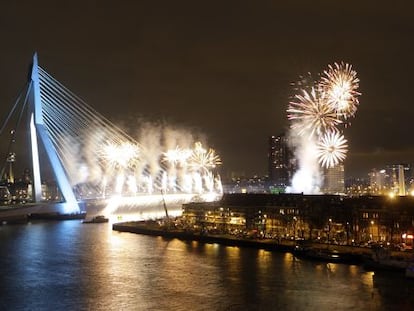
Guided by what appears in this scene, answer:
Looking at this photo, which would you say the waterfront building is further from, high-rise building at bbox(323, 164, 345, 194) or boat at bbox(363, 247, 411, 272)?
high-rise building at bbox(323, 164, 345, 194)

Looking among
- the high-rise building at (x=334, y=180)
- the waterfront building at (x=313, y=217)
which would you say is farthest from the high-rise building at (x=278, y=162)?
the waterfront building at (x=313, y=217)

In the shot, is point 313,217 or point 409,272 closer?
point 409,272

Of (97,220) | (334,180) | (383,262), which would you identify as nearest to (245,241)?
(383,262)

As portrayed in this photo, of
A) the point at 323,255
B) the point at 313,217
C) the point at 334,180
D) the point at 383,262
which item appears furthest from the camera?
the point at 334,180

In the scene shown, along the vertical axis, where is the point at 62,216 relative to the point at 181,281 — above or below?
above

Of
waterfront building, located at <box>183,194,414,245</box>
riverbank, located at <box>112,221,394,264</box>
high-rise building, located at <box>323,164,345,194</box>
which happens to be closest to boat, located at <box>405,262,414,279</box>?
riverbank, located at <box>112,221,394,264</box>

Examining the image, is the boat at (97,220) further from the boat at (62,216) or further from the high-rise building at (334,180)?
the high-rise building at (334,180)

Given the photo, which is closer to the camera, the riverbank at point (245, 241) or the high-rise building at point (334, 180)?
the riverbank at point (245, 241)

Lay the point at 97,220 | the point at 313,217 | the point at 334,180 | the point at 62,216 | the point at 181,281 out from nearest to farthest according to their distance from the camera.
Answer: the point at 181,281 → the point at 313,217 → the point at 62,216 → the point at 97,220 → the point at 334,180

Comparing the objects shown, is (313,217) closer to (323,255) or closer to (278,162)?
(323,255)

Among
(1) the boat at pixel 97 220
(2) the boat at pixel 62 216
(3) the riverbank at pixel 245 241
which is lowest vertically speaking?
(3) the riverbank at pixel 245 241
